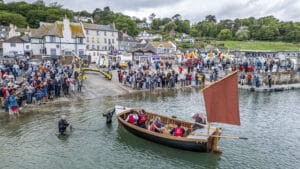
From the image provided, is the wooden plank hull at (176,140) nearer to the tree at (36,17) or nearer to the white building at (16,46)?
the white building at (16,46)

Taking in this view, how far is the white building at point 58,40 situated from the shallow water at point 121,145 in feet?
122

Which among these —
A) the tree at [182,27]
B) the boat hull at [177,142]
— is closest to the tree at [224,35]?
the tree at [182,27]

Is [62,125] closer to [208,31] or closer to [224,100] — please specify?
[224,100]

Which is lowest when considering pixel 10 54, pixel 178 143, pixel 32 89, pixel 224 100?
pixel 178 143

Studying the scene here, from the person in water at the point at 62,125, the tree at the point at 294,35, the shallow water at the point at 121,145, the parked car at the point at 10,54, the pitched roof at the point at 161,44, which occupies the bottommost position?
the shallow water at the point at 121,145

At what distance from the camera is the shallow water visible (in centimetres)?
1597

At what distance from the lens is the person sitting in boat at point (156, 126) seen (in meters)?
18.7

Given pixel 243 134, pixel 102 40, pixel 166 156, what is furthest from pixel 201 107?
pixel 102 40

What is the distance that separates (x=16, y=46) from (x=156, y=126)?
61735 millimetres

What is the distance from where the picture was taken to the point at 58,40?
61.7 meters

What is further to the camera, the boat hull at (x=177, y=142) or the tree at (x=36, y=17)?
the tree at (x=36, y=17)

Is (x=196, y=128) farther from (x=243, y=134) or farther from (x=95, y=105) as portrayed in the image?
(x=95, y=105)

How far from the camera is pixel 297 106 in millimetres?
30266

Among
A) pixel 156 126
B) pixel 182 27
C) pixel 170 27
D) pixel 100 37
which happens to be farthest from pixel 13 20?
pixel 156 126
